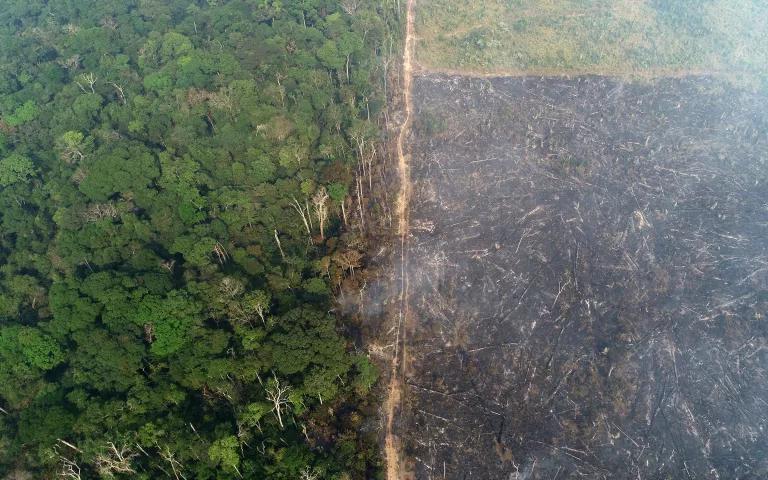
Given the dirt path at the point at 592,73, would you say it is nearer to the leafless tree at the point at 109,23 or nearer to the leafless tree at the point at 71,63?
the leafless tree at the point at 109,23

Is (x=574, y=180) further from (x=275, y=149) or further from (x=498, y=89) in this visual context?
(x=275, y=149)

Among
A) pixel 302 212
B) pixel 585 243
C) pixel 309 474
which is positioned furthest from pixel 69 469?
pixel 585 243

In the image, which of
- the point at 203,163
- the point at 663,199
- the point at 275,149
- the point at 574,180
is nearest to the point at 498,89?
the point at 574,180

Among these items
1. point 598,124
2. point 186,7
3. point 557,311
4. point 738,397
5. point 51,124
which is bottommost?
point 738,397

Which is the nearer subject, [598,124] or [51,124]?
[51,124]

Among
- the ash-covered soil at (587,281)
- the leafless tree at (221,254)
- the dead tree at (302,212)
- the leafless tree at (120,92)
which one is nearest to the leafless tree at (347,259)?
the dead tree at (302,212)

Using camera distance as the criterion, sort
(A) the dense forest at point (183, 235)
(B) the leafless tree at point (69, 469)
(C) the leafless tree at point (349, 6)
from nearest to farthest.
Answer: (B) the leafless tree at point (69, 469)
(A) the dense forest at point (183, 235)
(C) the leafless tree at point (349, 6)

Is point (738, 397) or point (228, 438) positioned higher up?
point (228, 438)
